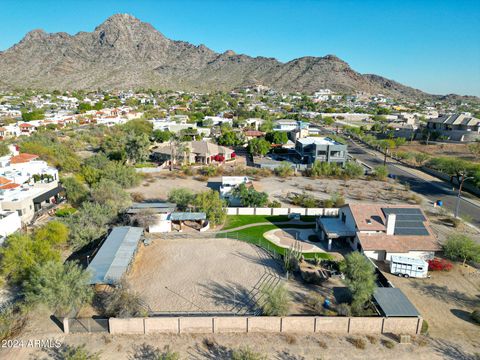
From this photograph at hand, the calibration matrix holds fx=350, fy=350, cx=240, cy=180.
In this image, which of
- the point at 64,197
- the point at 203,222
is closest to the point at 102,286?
the point at 203,222

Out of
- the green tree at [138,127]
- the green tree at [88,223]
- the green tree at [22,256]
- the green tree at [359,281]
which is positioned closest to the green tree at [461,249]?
the green tree at [359,281]

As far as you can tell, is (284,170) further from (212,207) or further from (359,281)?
(359,281)

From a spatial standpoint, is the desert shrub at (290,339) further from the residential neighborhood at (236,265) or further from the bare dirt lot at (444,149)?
the bare dirt lot at (444,149)

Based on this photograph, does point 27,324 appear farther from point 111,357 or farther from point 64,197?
point 64,197

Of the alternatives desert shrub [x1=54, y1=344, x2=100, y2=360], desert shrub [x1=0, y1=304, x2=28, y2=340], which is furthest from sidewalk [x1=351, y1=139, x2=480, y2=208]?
desert shrub [x1=0, y1=304, x2=28, y2=340]


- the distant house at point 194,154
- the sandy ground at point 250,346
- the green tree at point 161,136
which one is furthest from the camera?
the green tree at point 161,136
